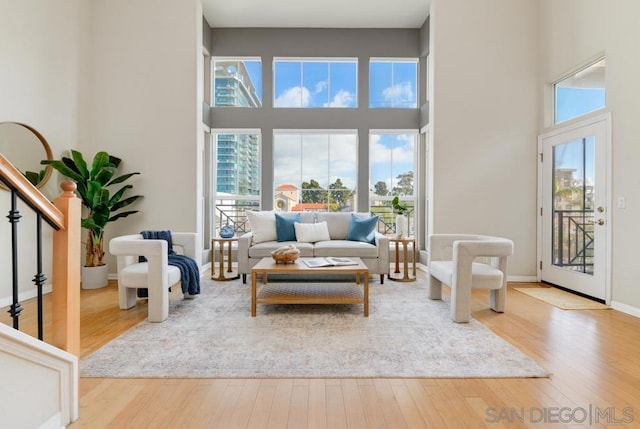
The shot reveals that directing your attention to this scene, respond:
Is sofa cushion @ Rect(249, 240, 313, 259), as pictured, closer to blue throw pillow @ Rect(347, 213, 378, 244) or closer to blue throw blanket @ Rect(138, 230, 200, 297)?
blue throw pillow @ Rect(347, 213, 378, 244)

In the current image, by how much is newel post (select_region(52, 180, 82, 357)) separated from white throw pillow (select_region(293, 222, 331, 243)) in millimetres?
3327

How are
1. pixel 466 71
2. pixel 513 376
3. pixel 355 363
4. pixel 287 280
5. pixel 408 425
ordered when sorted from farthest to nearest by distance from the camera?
pixel 466 71 < pixel 287 280 < pixel 355 363 < pixel 513 376 < pixel 408 425

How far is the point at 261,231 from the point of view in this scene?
4914 mm

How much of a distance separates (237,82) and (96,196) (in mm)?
3021

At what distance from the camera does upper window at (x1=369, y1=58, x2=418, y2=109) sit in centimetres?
603

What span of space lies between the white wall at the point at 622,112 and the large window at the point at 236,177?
4756 millimetres

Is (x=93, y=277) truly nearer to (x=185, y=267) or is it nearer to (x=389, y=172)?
(x=185, y=267)

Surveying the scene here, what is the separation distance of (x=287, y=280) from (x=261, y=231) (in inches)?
37.3

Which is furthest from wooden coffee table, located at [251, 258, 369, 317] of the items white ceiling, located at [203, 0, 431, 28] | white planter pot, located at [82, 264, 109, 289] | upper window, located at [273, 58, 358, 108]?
white ceiling, located at [203, 0, 431, 28]

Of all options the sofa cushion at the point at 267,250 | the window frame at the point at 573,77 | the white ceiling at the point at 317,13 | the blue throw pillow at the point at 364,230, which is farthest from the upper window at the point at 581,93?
the sofa cushion at the point at 267,250

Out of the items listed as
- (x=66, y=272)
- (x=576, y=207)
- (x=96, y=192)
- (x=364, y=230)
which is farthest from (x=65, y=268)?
(x=576, y=207)

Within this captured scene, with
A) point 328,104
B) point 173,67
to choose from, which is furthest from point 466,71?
point 173,67

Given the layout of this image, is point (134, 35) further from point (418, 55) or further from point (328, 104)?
point (418, 55)

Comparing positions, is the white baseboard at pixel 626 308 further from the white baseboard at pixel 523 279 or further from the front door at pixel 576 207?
the white baseboard at pixel 523 279
